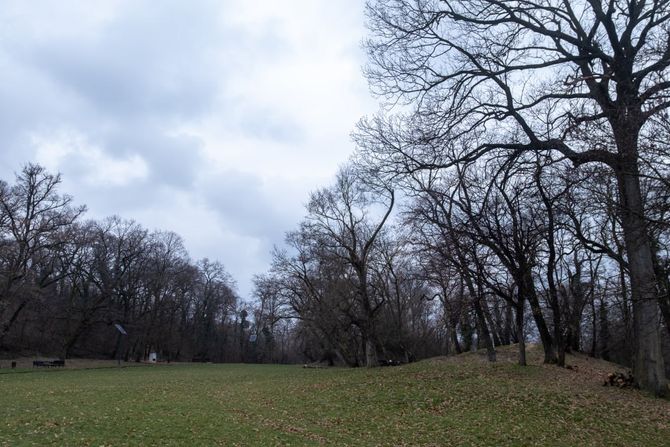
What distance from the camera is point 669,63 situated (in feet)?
31.9

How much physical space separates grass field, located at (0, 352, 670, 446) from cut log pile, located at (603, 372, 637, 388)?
2.04 feet

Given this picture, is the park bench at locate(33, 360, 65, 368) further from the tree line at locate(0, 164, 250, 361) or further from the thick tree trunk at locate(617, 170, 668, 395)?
the thick tree trunk at locate(617, 170, 668, 395)

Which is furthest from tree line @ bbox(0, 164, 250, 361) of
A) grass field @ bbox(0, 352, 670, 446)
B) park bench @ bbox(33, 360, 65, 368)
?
grass field @ bbox(0, 352, 670, 446)

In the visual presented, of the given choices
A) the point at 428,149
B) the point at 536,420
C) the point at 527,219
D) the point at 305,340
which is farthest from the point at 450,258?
the point at 305,340

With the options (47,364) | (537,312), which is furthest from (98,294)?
(537,312)

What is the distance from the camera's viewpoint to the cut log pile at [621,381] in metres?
16.0

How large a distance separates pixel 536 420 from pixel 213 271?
239ft

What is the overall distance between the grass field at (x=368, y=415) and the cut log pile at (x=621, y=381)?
2.04 ft

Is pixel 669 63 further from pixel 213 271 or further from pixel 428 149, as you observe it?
pixel 213 271

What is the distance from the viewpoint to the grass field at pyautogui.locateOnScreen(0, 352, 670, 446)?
10633 millimetres

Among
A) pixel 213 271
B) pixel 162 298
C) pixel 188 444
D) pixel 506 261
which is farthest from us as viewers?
pixel 213 271

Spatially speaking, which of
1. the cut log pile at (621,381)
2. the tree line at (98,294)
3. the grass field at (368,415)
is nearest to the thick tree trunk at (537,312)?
the grass field at (368,415)

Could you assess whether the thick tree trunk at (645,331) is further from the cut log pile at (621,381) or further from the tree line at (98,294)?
the tree line at (98,294)

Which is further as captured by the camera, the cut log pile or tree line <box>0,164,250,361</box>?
tree line <box>0,164,250,361</box>
